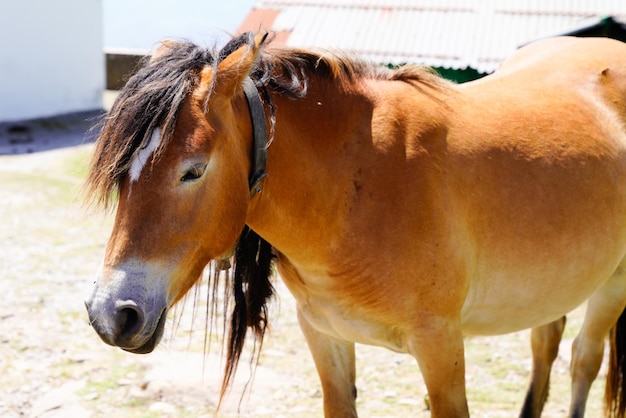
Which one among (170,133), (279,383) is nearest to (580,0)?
(279,383)

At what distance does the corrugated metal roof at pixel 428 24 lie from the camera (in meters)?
9.27

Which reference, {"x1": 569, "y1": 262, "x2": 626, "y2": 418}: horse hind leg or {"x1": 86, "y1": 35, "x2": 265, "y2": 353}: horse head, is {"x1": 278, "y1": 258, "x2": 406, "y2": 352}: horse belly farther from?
{"x1": 569, "y1": 262, "x2": 626, "y2": 418}: horse hind leg

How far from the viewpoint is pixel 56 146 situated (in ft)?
45.2

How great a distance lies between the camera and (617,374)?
437 cm

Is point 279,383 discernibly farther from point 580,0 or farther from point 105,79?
point 105,79

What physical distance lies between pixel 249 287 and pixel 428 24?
24.0 ft

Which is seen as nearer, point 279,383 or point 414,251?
point 414,251

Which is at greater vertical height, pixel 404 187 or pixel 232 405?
Result: pixel 404 187

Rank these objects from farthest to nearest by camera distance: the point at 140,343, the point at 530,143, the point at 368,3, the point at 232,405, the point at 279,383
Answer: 1. the point at 368,3
2. the point at 279,383
3. the point at 232,405
4. the point at 530,143
5. the point at 140,343

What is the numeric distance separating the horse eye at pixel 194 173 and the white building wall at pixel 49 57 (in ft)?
45.8

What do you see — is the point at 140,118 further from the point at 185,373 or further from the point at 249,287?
the point at 185,373

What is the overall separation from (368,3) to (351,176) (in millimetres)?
8112

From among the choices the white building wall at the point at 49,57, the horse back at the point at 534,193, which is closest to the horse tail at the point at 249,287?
the horse back at the point at 534,193

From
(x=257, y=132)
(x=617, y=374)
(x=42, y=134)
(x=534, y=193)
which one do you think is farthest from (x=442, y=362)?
(x=42, y=134)
